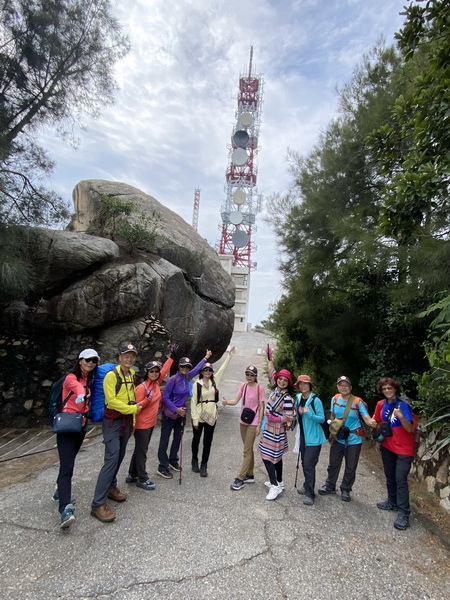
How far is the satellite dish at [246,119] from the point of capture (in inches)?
1521

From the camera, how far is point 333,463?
418 centimetres

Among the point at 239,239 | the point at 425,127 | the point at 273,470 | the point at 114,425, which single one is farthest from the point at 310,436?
the point at 239,239

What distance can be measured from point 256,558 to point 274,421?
139cm

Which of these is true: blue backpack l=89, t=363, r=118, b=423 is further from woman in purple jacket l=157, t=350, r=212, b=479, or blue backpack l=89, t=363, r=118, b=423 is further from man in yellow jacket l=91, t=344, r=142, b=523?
woman in purple jacket l=157, t=350, r=212, b=479

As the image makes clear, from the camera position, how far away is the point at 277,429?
13.1 feet

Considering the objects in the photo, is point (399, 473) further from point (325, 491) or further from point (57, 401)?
point (57, 401)

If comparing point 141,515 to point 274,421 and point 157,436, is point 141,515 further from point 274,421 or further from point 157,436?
point 157,436

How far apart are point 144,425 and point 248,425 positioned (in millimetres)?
1182

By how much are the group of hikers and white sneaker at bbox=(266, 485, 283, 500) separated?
1 cm

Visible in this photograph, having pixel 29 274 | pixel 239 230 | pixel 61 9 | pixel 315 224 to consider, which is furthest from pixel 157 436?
pixel 239 230

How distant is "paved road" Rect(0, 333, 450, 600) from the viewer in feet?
8.09

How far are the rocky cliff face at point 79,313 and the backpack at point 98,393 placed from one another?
3453 mm

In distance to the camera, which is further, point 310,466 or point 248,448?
point 248,448

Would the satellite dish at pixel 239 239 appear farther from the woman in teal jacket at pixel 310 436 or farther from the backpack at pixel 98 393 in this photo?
the backpack at pixel 98 393
